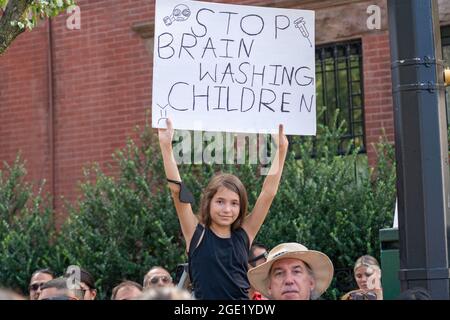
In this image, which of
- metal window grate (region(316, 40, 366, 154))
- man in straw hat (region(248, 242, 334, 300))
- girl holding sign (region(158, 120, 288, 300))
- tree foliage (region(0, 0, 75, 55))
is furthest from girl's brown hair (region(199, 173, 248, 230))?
metal window grate (region(316, 40, 366, 154))

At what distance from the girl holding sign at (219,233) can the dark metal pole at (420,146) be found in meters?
1.02

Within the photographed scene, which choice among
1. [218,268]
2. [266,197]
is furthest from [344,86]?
[218,268]

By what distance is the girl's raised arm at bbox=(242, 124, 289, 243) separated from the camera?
561cm

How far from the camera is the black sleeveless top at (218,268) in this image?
529 cm

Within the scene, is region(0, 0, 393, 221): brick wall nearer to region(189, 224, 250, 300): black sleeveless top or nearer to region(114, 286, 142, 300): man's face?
region(114, 286, 142, 300): man's face

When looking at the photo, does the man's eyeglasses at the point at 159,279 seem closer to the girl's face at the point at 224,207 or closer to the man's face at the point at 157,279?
the man's face at the point at 157,279

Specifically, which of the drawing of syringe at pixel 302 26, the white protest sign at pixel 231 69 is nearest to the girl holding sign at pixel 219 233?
the white protest sign at pixel 231 69

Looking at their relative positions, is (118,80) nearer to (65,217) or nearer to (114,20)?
(114,20)

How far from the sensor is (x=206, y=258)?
5340mm

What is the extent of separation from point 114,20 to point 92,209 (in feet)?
8.95

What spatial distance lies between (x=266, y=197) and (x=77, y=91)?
7.65m

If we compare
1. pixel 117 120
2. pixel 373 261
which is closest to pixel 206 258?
pixel 373 261

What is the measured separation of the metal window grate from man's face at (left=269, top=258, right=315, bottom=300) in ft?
21.4
